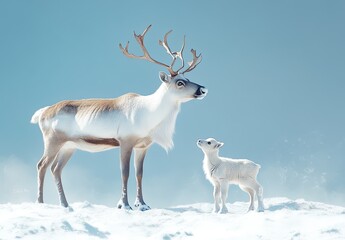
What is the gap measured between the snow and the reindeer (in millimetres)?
1648

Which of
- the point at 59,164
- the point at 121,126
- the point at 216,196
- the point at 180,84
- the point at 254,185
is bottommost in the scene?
the point at 59,164

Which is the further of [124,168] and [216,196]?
[124,168]

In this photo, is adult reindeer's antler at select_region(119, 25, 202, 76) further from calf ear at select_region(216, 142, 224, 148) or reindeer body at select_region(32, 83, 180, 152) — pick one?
calf ear at select_region(216, 142, 224, 148)

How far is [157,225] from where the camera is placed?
10.2m

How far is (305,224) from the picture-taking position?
9203 millimetres

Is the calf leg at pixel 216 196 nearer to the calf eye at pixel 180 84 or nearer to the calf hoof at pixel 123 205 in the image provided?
the calf hoof at pixel 123 205

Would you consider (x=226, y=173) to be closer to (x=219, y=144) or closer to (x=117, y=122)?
(x=219, y=144)

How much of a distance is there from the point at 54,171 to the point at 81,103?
1.57 metres

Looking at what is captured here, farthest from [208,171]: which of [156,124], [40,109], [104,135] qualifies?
[40,109]

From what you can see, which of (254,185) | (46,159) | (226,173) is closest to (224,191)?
(226,173)

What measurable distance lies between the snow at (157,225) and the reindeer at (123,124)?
5.41ft

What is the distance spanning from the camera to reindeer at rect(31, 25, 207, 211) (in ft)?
41.1

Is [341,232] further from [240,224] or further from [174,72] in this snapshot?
[174,72]

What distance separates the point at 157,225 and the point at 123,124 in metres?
3.02
